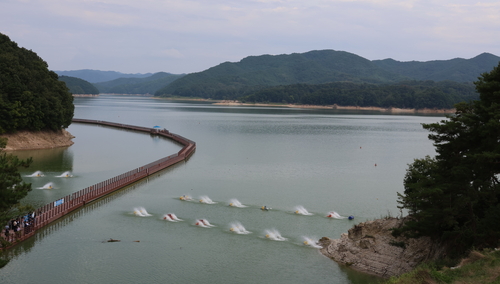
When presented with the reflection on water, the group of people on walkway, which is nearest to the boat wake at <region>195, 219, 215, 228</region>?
the group of people on walkway

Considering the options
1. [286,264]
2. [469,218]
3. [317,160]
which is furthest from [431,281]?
[317,160]

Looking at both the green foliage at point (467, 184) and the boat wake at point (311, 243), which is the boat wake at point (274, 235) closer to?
the boat wake at point (311, 243)

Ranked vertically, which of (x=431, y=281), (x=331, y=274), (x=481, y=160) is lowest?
(x=331, y=274)

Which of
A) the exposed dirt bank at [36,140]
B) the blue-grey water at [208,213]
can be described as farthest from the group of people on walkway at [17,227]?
the exposed dirt bank at [36,140]

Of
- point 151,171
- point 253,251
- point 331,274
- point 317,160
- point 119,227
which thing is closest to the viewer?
point 331,274

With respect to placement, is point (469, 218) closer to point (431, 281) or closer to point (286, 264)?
point (431, 281)

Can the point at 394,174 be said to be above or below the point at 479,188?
below
